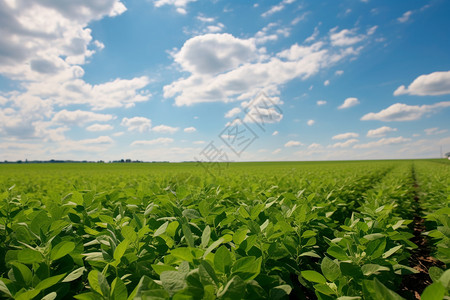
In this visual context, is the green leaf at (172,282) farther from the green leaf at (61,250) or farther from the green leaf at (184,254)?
the green leaf at (61,250)

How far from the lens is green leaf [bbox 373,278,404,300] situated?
873 millimetres

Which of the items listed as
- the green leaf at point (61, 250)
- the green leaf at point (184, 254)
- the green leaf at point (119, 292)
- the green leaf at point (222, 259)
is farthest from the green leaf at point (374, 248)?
the green leaf at point (61, 250)

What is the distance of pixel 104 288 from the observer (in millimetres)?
1031

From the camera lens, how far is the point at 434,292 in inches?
34.2

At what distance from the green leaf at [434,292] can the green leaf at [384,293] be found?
8 centimetres

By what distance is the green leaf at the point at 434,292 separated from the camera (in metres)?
0.85

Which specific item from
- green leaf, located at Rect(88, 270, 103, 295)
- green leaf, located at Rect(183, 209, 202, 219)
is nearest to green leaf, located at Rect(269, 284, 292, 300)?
green leaf, located at Rect(88, 270, 103, 295)

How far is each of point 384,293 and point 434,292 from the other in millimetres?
162

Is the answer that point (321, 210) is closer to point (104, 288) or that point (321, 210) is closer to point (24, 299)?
point (104, 288)

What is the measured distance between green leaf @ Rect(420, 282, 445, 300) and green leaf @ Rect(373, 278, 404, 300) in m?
0.08

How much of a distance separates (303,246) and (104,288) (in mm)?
1284

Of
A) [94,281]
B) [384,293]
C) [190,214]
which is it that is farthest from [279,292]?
[190,214]

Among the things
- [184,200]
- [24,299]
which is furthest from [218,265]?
[184,200]

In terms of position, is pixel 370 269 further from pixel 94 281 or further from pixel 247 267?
pixel 94 281
